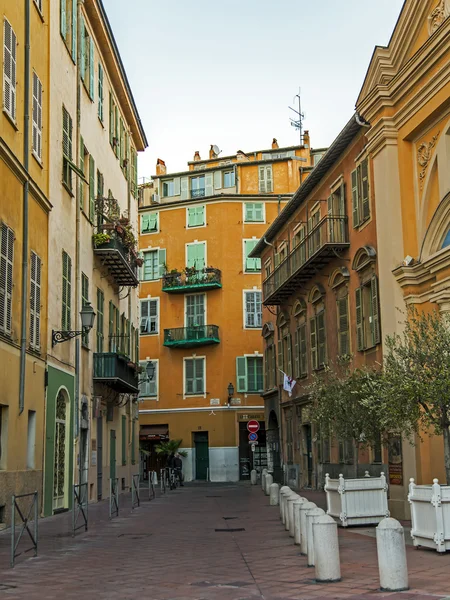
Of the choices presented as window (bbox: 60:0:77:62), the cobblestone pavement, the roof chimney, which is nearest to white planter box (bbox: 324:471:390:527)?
the cobblestone pavement

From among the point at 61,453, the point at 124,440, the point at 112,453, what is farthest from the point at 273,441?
the point at 61,453

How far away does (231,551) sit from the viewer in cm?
1271

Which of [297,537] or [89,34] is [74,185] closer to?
[89,34]

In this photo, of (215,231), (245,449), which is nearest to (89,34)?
(215,231)

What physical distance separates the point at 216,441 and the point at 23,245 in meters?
30.0

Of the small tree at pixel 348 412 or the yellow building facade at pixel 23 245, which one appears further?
the small tree at pixel 348 412

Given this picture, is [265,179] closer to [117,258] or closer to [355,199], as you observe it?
[117,258]

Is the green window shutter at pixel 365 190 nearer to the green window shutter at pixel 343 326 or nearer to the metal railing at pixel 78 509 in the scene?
the green window shutter at pixel 343 326

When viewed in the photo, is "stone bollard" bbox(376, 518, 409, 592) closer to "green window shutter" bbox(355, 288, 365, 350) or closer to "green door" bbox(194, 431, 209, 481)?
"green window shutter" bbox(355, 288, 365, 350)

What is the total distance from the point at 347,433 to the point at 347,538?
5.07 m

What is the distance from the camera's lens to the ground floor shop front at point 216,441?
45.6 m

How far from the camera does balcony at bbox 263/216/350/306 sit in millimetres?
25016

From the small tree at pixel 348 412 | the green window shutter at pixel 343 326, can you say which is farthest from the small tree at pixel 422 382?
the green window shutter at pixel 343 326

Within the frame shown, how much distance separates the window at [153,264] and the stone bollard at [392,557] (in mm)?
41036
